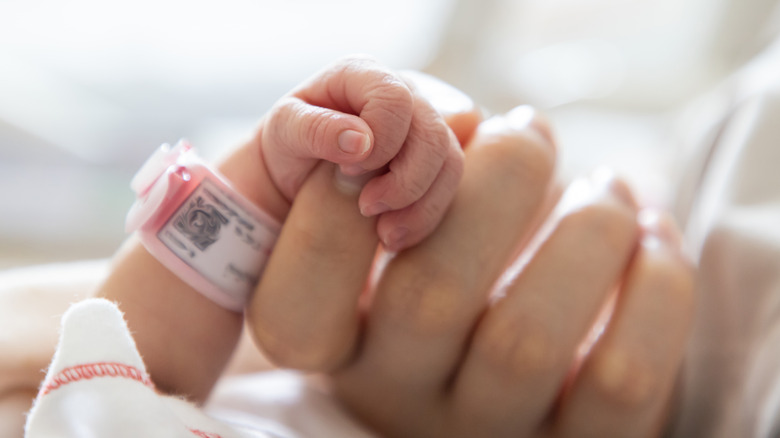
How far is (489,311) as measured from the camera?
56 centimetres

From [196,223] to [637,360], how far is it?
1.21ft

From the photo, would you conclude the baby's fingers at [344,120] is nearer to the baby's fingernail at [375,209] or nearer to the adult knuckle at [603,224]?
the baby's fingernail at [375,209]

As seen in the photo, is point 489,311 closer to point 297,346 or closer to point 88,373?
point 297,346

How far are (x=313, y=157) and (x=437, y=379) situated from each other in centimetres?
22

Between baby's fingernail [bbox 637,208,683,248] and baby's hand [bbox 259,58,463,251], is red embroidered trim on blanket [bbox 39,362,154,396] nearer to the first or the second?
baby's hand [bbox 259,58,463,251]

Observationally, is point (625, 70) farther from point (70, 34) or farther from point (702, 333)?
point (70, 34)

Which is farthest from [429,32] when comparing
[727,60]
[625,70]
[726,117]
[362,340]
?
[362,340]

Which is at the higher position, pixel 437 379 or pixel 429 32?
pixel 429 32

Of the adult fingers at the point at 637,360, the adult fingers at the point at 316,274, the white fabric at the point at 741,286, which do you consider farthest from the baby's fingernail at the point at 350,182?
the white fabric at the point at 741,286

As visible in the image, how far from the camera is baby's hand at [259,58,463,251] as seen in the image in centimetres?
46

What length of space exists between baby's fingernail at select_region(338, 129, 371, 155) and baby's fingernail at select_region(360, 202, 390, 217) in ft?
0.17

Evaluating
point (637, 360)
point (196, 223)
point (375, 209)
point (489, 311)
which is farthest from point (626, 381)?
point (196, 223)

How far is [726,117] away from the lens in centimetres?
76

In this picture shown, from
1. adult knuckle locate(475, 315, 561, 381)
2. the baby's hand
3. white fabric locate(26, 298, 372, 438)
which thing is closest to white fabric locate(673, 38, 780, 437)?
adult knuckle locate(475, 315, 561, 381)
